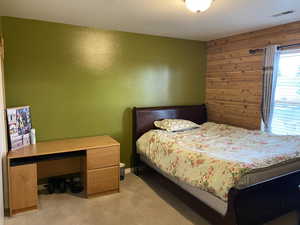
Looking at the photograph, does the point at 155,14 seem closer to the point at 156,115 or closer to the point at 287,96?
the point at 156,115

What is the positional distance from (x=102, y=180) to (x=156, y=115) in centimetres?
134

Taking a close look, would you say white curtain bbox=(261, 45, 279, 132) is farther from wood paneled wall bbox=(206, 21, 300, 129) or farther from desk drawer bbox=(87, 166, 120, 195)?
desk drawer bbox=(87, 166, 120, 195)

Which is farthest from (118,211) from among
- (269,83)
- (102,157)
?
(269,83)

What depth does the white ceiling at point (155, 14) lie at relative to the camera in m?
2.28

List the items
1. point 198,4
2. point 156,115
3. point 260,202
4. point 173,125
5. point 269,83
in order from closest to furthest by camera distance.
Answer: point 260,202 → point 198,4 → point 269,83 → point 173,125 → point 156,115

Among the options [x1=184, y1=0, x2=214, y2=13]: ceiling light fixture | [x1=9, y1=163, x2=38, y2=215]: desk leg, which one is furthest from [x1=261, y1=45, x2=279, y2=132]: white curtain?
[x1=9, y1=163, x2=38, y2=215]: desk leg

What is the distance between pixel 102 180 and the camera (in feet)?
9.41

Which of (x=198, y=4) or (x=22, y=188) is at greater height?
(x=198, y=4)

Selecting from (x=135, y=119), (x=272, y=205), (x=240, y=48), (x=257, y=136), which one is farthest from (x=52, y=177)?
(x=240, y=48)

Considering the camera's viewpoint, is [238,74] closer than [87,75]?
No

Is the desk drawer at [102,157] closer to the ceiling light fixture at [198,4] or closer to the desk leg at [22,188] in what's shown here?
the desk leg at [22,188]

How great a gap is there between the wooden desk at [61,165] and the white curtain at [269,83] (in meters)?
2.21

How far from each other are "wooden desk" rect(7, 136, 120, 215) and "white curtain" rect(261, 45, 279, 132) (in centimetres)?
221

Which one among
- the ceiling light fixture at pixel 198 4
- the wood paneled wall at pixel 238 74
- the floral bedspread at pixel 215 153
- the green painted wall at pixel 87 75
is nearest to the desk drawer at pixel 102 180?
the floral bedspread at pixel 215 153
